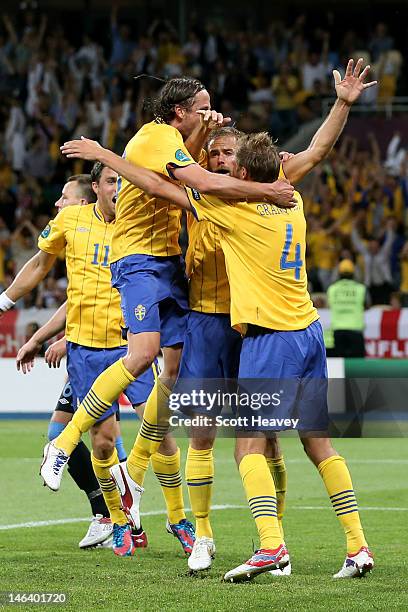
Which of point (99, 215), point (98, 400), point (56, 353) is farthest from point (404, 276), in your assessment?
point (98, 400)

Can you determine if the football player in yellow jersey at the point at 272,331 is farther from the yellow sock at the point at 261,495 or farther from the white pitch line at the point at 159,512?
the white pitch line at the point at 159,512

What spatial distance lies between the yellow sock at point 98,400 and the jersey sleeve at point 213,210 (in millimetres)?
981

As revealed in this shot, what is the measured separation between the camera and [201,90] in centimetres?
711

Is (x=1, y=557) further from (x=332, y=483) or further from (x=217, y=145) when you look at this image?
(x=217, y=145)

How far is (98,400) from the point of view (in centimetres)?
693

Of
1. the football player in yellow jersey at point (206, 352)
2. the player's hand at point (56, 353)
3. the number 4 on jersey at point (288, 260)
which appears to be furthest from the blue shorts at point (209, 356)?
the player's hand at point (56, 353)

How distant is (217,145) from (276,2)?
71.7 feet

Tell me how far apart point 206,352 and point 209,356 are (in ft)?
0.09

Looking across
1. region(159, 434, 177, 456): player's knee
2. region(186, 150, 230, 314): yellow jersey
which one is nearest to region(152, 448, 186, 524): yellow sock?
region(159, 434, 177, 456): player's knee

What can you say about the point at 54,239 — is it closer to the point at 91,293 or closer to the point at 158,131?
the point at 91,293

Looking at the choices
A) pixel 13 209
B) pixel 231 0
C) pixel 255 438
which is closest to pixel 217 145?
pixel 255 438

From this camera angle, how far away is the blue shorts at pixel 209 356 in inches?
272

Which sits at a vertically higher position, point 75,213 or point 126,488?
point 75,213

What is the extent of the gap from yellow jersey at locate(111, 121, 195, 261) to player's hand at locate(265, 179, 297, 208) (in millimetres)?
630
